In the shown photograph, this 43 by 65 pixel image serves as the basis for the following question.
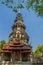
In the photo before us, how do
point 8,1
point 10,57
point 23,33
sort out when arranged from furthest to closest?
point 23,33, point 10,57, point 8,1

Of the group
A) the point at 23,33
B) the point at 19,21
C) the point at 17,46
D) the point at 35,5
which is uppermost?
the point at 19,21

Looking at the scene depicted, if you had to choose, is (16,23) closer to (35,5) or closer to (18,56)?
(18,56)

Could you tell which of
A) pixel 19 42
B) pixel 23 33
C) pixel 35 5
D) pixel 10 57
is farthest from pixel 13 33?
pixel 35 5

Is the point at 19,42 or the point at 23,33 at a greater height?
the point at 23,33

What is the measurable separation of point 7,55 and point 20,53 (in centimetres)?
240

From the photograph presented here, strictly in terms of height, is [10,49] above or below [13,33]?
below

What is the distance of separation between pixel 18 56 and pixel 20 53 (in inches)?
30.5

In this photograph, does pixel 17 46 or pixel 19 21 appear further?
pixel 19 21

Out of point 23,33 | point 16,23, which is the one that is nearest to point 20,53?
point 23,33

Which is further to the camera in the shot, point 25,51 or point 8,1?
point 25,51

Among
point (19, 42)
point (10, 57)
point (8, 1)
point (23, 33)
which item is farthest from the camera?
point (23, 33)

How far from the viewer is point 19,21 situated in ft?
153

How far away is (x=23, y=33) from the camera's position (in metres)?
44.3

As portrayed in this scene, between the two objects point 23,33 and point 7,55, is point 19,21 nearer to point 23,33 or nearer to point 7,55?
point 23,33
